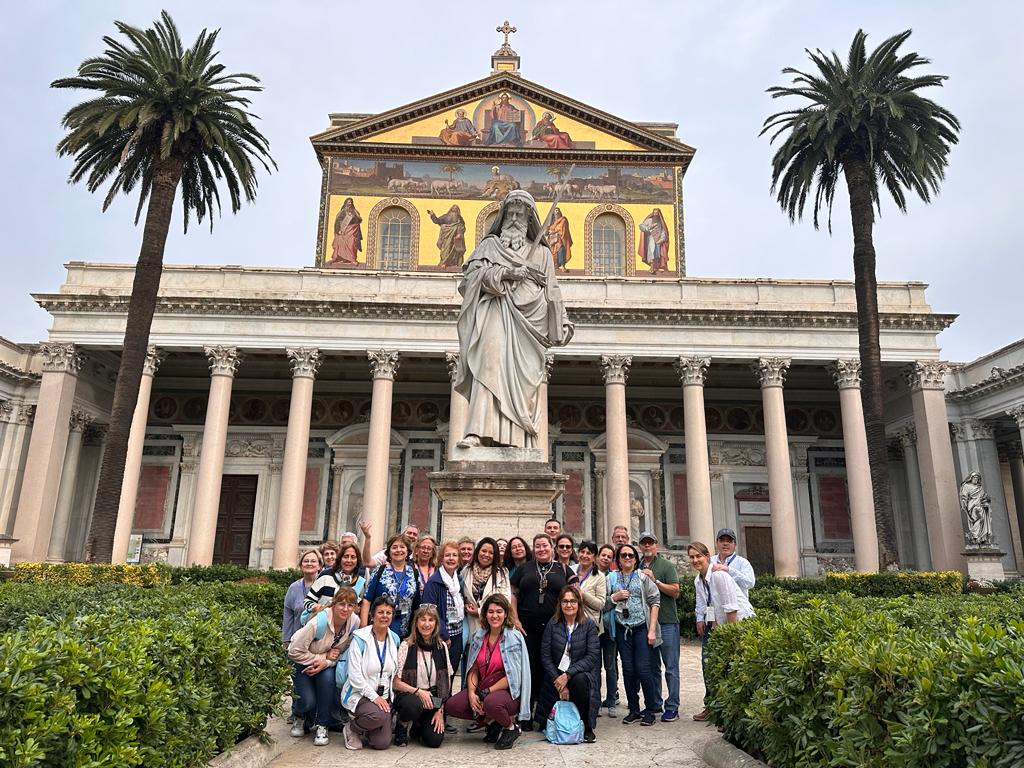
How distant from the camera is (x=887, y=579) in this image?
66.7 ft

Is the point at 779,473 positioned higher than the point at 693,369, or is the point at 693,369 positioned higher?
the point at 693,369

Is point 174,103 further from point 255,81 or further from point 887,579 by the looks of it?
point 887,579

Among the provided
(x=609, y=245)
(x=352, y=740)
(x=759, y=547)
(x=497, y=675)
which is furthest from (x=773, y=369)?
(x=352, y=740)

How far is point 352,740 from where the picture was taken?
19.5 feet

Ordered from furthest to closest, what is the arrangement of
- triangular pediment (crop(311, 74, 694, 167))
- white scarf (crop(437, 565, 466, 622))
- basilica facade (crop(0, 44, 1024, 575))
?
triangular pediment (crop(311, 74, 694, 167)) < basilica facade (crop(0, 44, 1024, 575)) < white scarf (crop(437, 565, 466, 622))

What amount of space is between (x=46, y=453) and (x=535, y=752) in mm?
26913

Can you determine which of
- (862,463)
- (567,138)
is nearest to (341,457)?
(567,138)

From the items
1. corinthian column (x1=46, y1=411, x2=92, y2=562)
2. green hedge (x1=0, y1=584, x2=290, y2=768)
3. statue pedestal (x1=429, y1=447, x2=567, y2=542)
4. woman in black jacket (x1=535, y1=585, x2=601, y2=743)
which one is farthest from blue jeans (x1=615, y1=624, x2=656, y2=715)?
corinthian column (x1=46, y1=411, x2=92, y2=562)

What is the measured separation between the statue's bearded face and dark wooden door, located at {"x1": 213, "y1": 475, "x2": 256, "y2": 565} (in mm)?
26503

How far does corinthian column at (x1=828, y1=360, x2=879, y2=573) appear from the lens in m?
26.1

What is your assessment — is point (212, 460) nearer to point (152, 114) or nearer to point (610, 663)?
point (152, 114)

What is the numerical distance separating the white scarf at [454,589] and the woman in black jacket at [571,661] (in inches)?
30.4

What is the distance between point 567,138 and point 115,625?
32783 millimetres

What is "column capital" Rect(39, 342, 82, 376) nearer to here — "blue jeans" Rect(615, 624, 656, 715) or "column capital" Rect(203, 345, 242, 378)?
"column capital" Rect(203, 345, 242, 378)
